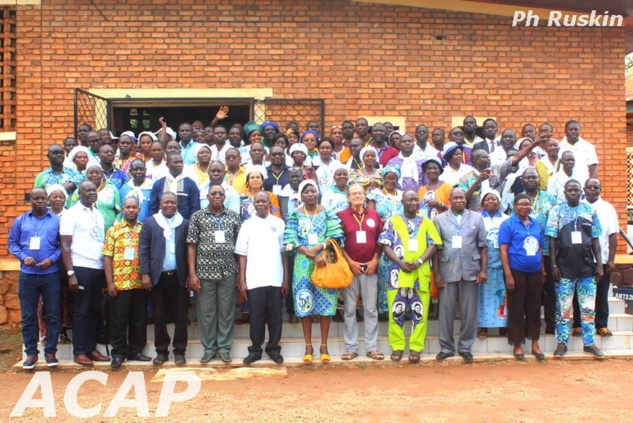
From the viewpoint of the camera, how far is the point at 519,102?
10.2m

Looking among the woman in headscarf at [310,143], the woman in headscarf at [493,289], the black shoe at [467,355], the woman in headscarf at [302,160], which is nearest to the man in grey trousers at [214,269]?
the woman in headscarf at [302,160]

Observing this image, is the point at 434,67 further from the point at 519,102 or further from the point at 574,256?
the point at 574,256

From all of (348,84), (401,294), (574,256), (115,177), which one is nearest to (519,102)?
(348,84)

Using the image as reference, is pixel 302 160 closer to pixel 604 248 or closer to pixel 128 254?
pixel 128 254

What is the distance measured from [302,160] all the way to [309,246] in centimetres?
155

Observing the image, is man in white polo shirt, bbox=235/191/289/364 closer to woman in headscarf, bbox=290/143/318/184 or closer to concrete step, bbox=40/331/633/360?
concrete step, bbox=40/331/633/360

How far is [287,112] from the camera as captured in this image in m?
9.97

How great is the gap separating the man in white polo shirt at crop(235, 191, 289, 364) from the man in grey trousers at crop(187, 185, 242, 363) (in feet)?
0.42

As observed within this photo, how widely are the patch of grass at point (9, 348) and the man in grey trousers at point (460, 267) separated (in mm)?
4841

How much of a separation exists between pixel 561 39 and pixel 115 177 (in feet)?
23.2

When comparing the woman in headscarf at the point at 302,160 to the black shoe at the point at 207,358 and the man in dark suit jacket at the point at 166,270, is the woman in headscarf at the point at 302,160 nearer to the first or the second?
the man in dark suit jacket at the point at 166,270

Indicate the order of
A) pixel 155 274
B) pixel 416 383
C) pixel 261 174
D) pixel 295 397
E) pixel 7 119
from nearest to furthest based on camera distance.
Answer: pixel 295 397, pixel 416 383, pixel 155 274, pixel 261 174, pixel 7 119

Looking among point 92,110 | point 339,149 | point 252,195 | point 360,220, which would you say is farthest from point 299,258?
point 92,110

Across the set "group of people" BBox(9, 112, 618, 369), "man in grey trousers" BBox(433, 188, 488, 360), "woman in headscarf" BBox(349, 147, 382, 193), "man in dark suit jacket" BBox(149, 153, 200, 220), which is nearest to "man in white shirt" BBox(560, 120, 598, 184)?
"group of people" BBox(9, 112, 618, 369)
